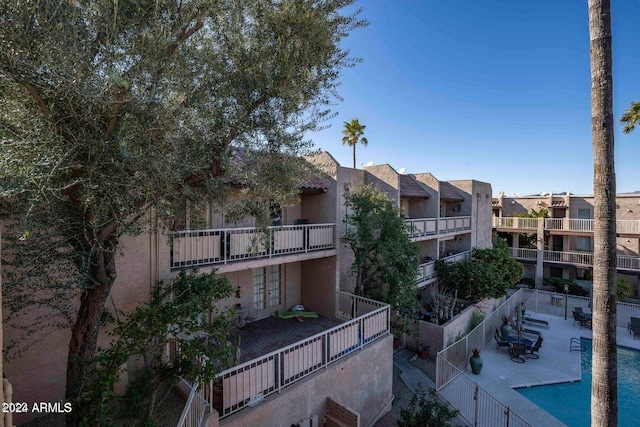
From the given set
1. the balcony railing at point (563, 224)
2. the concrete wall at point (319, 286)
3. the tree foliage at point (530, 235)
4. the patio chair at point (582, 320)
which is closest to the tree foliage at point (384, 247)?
the concrete wall at point (319, 286)

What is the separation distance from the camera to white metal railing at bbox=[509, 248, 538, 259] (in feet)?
107

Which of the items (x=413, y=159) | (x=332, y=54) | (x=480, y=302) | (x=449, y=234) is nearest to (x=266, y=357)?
(x=332, y=54)

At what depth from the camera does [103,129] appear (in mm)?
5098

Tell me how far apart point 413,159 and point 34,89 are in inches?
1081

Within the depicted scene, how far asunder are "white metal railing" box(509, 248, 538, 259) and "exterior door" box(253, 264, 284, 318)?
3105cm

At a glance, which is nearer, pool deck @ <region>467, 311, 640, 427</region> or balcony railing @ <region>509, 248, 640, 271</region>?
pool deck @ <region>467, 311, 640, 427</region>

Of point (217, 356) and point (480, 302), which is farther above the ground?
point (217, 356)

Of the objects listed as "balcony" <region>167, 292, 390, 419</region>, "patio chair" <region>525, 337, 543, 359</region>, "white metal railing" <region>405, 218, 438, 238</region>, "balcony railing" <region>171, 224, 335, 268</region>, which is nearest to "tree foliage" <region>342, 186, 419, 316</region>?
"balcony" <region>167, 292, 390, 419</region>

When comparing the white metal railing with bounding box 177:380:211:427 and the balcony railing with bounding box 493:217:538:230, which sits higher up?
the balcony railing with bounding box 493:217:538:230

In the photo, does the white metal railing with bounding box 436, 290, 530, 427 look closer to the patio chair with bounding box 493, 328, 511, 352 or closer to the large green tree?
the patio chair with bounding box 493, 328, 511, 352

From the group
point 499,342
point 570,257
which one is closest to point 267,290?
point 499,342

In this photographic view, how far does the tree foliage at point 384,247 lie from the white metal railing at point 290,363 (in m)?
1.53

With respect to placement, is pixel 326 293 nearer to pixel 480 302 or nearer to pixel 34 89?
pixel 34 89

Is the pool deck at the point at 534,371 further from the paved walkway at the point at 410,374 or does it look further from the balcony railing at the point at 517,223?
the balcony railing at the point at 517,223
